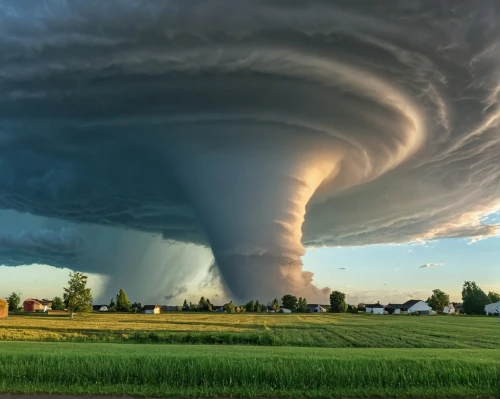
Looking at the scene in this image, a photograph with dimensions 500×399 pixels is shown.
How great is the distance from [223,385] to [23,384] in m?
8.63

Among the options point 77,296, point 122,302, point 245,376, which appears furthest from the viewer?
point 122,302

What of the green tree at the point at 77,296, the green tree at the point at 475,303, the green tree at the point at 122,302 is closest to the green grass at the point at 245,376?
the green tree at the point at 77,296

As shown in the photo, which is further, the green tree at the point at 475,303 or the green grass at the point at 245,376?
the green tree at the point at 475,303

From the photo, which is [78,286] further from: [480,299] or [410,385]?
[480,299]

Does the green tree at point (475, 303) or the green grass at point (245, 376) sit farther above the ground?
the green tree at point (475, 303)

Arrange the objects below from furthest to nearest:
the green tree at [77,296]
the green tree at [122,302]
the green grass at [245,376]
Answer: the green tree at [122,302] → the green tree at [77,296] → the green grass at [245,376]

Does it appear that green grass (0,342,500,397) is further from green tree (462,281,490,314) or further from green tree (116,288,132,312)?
green tree (462,281,490,314)

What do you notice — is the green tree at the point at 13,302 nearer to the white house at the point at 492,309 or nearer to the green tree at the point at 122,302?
the green tree at the point at 122,302

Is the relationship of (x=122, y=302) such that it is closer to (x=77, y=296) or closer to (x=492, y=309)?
(x=77, y=296)

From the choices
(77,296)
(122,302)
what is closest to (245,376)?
(77,296)

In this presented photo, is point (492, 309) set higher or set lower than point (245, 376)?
higher

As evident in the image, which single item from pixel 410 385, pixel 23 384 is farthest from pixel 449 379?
pixel 23 384

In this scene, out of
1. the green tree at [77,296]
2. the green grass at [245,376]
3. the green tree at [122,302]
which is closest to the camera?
the green grass at [245,376]

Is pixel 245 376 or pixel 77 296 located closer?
pixel 245 376
